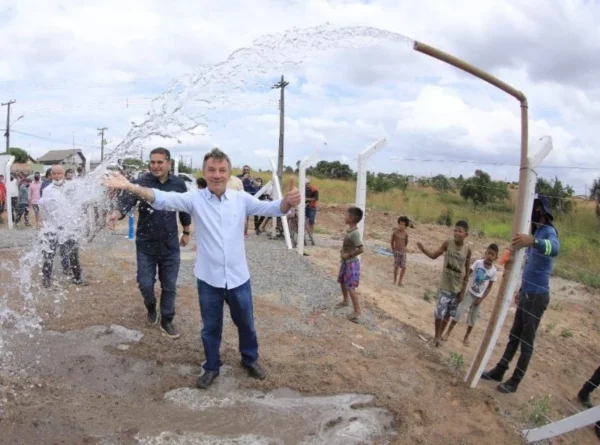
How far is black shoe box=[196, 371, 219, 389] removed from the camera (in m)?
3.97

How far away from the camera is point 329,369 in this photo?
4.48 m

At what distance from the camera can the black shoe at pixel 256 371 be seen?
419 cm

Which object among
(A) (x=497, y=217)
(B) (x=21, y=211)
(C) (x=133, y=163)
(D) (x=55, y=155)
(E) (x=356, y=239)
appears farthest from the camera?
(D) (x=55, y=155)

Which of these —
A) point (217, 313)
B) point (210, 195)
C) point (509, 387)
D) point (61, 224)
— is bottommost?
point (509, 387)

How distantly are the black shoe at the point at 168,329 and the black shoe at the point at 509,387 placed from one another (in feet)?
10.7

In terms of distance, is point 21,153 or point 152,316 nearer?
point 152,316

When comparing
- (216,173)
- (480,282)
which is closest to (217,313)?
(216,173)

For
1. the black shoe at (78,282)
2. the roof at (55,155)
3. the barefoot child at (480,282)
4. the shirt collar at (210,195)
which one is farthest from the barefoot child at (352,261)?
the roof at (55,155)

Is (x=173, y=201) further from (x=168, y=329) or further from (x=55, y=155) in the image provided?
(x=55, y=155)

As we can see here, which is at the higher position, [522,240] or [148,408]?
[522,240]

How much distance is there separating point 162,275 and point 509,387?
3.65 meters

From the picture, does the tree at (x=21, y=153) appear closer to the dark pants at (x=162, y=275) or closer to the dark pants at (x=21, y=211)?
the dark pants at (x=21, y=211)

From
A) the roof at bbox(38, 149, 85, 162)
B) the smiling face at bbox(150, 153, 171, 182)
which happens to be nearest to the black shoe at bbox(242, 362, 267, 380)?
the smiling face at bbox(150, 153, 171, 182)

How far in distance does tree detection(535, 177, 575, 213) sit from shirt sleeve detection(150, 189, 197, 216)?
3.14 meters
